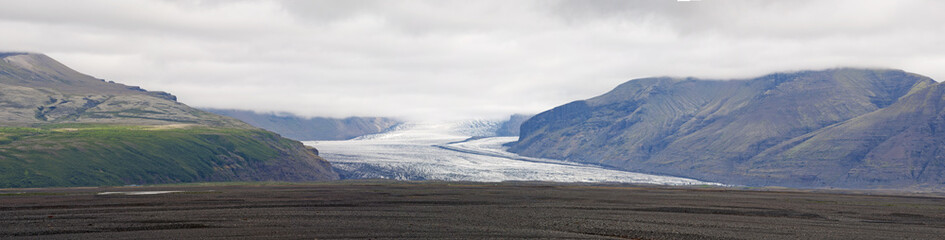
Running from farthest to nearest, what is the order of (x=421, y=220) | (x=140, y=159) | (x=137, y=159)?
1. (x=140, y=159)
2. (x=137, y=159)
3. (x=421, y=220)

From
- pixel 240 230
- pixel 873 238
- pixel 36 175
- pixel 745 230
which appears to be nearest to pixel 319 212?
pixel 240 230

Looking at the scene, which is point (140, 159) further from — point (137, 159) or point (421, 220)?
point (421, 220)

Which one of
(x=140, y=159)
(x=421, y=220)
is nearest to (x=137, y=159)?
(x=140, y=159)

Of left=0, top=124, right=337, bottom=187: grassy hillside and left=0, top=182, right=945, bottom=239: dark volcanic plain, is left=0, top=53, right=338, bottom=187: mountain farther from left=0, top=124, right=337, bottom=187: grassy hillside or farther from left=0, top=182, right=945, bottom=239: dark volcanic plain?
left=0, top=182, right=945, bottom=239: dark volcanic plain

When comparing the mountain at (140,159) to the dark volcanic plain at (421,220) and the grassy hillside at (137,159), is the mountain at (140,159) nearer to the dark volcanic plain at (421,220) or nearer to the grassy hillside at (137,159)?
the grassy hillside at (137,159)

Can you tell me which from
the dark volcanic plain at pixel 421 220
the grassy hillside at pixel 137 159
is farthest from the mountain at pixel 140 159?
the dark volcanic plain at pixel 421 220

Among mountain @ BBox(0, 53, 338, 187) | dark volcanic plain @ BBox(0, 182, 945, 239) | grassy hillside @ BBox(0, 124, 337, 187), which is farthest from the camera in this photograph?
mountain @ BBox(0, 53, 338, 187)

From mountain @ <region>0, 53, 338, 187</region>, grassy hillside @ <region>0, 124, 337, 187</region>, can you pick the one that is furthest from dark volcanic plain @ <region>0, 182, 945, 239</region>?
mountain @ <region>0, 53, 338, 187</region>

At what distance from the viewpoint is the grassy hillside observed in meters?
119

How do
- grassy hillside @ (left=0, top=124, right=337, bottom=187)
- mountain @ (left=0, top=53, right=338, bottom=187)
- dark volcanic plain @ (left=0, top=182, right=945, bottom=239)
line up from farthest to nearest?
1. mountain @ (left=0, top=53, right=338, bottom=187)
2. grassy hillside @ (left=0, top=124, right=337, bottom=187)
3. dark volcanic plain @ (left=0, top=182, right=945, bottom=239)

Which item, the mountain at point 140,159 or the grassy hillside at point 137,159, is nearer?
the grassy hillside at point 137,159

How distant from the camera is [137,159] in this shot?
141250 millimetres

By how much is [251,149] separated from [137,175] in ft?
180

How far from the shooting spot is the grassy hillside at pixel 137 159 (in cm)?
11856
